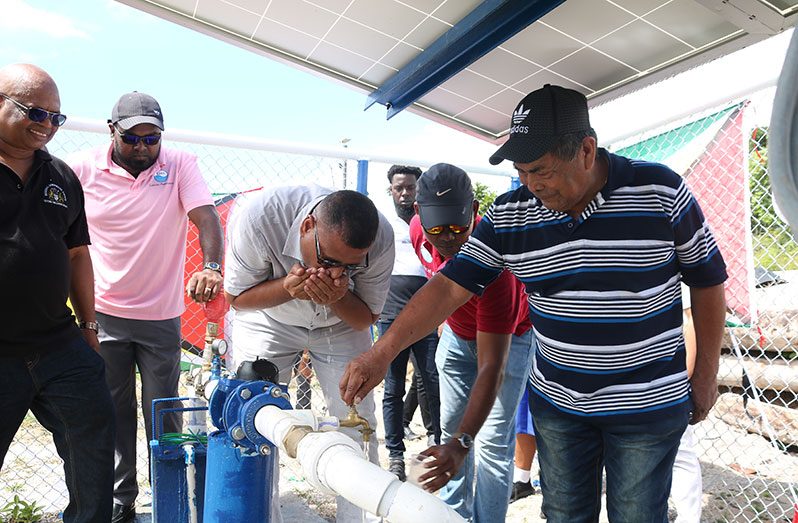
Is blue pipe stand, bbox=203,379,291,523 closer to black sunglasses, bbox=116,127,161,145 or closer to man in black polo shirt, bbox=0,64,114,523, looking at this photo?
man in black polo shirt, bbox=0,64,114,523

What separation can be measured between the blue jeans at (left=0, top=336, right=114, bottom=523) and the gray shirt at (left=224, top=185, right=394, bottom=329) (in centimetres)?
75

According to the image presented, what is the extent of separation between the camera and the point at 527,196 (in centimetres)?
222

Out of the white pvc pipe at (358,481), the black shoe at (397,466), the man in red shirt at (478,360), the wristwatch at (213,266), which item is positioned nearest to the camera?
the white pvc pipe at (358,481)

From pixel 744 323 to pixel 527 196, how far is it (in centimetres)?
250

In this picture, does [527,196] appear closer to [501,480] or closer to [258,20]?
[501,480]

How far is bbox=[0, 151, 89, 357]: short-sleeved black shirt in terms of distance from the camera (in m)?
2.46

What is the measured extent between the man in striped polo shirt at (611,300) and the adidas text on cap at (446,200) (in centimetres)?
73

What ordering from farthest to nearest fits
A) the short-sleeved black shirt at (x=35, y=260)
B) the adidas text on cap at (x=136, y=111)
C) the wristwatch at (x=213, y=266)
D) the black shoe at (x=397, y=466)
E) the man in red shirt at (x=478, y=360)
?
the black shoe at (x=397, y=466), the adidas text on cap at (x=136, y=111), the wristwatch at (x=213, y=266), the man in red shirt at (x=478, y=360), the short-sleeved black shirt at (x=35, y=260)

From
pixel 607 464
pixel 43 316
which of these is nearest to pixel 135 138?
pixel 43 316

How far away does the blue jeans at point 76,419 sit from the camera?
2.55m

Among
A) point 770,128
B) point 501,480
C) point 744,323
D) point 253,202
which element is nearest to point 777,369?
point 744,323

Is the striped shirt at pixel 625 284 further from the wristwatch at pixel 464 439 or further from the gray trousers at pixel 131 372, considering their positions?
the gray trousers at pixel 131 372

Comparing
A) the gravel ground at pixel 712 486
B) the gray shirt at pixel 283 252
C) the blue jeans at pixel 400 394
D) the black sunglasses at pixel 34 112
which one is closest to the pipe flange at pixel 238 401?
the gray shirt at pixel 283 252

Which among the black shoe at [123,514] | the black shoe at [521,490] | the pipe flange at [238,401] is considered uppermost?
the pipe flange at [238,401]
